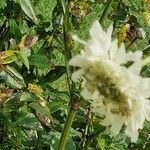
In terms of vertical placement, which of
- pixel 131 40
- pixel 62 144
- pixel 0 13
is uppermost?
pixel 0 13

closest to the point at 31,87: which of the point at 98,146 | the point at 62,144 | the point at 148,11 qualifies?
the point at 62,144

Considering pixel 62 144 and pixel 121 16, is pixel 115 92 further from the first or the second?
pixel 121 16

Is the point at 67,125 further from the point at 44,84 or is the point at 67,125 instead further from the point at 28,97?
the point at 44,84

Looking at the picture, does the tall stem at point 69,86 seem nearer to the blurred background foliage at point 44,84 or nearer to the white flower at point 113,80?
the blurred background foliage at point 44,84

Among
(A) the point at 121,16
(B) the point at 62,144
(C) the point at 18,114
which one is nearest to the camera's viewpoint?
(B) the point at 62,144

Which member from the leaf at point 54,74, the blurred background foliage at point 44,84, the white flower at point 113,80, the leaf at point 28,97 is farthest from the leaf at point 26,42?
the white flower at point 113,80

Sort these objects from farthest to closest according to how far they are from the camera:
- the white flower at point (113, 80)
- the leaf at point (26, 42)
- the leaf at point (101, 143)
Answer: the leaf at point (101, 143) → the leaf at point (26, 42) → the white flower at point (113, 80)
